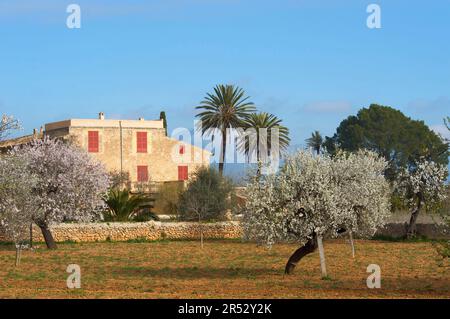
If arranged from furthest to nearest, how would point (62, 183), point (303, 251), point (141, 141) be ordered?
point (141, 141) < point (62, 183) < point (303, 251)

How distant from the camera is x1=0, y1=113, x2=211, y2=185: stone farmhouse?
78500 millimetres

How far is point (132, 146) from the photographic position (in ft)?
262

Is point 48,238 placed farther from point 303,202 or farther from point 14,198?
point 303,202

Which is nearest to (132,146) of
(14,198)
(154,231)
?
(154,231)

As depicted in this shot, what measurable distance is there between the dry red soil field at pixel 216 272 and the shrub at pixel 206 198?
6813 mm

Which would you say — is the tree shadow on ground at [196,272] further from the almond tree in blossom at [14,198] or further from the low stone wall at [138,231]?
the low stone wall at [138,231]

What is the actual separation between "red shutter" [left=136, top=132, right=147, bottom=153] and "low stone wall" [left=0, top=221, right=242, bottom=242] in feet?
73.6

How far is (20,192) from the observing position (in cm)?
3669

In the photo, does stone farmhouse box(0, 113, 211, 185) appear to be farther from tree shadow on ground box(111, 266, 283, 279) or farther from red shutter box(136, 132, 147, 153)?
tree shadow on ground box(111, 266, 283, 279)

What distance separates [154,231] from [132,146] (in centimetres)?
2355

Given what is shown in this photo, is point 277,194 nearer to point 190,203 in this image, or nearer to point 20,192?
point 20,192

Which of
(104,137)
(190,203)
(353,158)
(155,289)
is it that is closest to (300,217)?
(353,158)

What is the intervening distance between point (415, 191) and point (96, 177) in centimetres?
2018

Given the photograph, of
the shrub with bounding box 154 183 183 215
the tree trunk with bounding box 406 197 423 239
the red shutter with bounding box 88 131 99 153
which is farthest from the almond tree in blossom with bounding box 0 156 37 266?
the red shutter with bounding box 88 131 99 153
